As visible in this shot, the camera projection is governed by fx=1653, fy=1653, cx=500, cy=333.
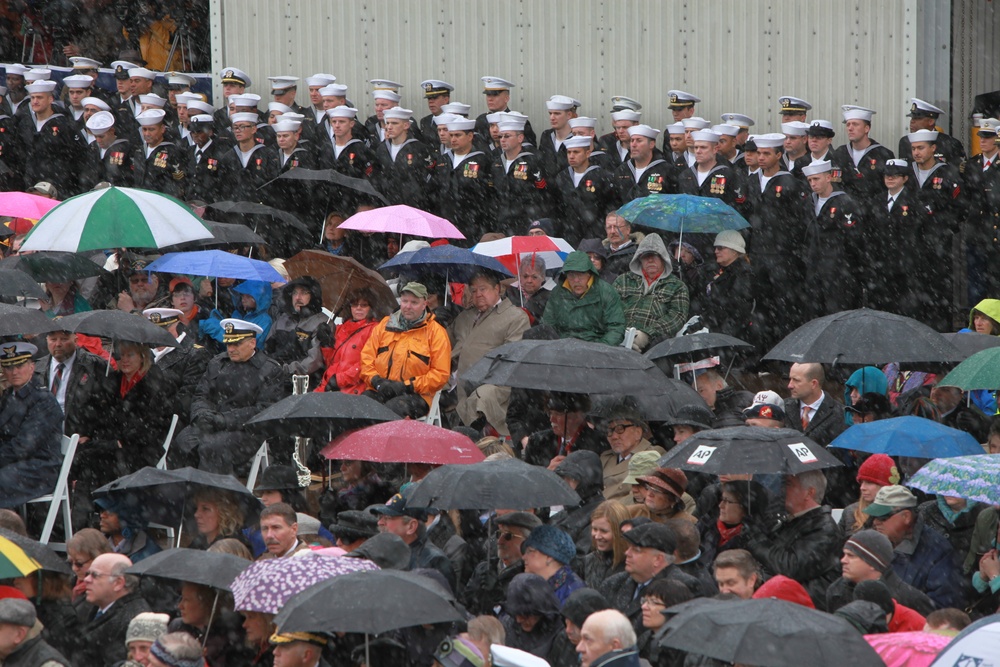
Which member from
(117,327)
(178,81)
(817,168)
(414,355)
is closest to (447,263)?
(414,355)

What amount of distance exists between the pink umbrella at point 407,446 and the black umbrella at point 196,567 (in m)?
1.77

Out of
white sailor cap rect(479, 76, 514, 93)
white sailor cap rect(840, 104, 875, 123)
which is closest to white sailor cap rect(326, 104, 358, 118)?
white sailor cap rect(479, 76, 514, 93)

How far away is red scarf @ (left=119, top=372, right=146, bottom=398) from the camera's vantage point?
10.9m

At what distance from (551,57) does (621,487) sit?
33.5 ft

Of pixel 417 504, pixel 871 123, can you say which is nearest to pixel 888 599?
pixel 417 504

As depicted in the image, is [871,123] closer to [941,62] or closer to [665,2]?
[941,62]

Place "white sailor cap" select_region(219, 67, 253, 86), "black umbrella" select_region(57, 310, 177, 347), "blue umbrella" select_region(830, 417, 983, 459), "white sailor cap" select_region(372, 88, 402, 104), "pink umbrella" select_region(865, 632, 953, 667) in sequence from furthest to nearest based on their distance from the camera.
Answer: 1. "white sailor cap" select_region(219, 67, 253, 86)
2. "white sailor cap" select_region(372, 88, 402, 104)
3. "black umbrella" select_region(57, 310, 177, 347)
4. "blue umbrella" select_region(830, 417, 983, 459)
5. "pink umbrella" select_region(865, 632, 953, 667)

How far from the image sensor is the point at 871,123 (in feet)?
55.8

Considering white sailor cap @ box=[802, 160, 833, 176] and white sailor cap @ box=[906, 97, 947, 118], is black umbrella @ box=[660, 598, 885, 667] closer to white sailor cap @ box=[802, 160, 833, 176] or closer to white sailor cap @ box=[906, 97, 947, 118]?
white sailor cap @ box=[802, 160, 833, 176]

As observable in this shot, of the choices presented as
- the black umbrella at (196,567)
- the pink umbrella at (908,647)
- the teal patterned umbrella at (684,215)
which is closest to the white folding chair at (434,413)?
the teal patterned umbrella at (684,215)

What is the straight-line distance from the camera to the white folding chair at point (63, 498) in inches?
394

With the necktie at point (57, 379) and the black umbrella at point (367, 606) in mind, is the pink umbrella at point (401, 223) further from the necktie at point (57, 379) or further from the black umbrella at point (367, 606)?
the black umbrella at point (367, 606)

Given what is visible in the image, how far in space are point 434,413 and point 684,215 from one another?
267cm

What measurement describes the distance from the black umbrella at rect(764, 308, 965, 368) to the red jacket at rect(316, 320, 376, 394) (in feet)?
11.0
